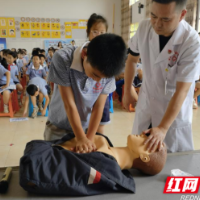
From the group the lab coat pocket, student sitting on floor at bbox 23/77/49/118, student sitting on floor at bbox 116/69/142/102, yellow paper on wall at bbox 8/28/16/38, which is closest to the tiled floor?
student sitting on floor at bbox 23/77/49/118

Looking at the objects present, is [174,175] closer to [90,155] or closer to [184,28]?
[90,155]

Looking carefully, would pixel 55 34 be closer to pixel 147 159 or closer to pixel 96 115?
pixel 96 115

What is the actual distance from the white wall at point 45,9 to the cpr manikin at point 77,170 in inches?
298

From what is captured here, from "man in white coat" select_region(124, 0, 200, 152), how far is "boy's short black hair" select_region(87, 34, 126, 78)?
0.25 meters

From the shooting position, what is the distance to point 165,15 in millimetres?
829

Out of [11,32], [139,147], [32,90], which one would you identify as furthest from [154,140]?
[11,32]

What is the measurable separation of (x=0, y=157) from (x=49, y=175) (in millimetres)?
1489

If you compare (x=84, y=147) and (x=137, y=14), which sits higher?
(x=137, y=14)

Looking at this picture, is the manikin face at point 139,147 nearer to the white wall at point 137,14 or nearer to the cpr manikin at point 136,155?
the cpr manikin at point 136,155

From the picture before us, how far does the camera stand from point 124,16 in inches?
327

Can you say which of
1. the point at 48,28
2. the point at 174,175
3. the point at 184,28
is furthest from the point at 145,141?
the point at 48,28

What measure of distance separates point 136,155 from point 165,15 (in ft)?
1.92

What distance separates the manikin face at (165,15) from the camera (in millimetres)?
812

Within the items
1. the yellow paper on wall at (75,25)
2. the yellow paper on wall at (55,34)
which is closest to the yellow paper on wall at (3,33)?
the yellow paper on wall at (55,34)
